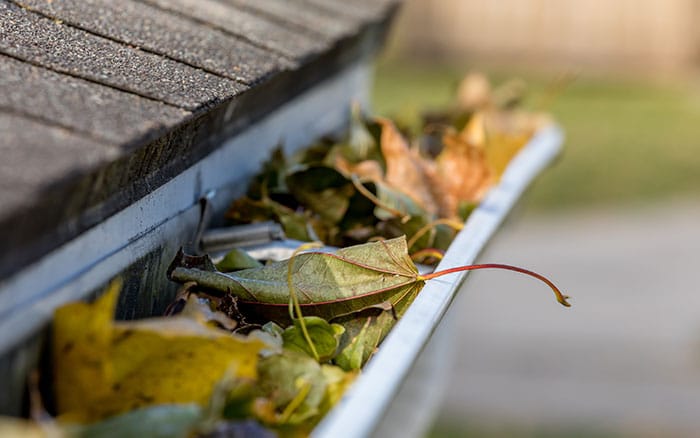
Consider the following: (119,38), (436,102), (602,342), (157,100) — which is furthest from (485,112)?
(436,102)

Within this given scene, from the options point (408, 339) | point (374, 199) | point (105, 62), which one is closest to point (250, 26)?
point (374, 199)

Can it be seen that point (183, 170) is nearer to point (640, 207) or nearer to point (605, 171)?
point (640, 207)

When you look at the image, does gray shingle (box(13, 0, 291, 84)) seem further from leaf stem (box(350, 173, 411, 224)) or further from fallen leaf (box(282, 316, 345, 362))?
fallen leaf (box(282, 316, 345, 362))

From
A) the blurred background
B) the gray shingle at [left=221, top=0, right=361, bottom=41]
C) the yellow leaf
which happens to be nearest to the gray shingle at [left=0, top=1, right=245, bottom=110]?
the yellow leaf

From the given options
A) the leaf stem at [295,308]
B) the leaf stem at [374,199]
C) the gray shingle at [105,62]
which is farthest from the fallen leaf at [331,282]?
the leaf stem at [374,199]

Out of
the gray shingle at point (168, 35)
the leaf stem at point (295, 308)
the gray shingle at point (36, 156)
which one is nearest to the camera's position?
the gray shingle at point (36, 156)

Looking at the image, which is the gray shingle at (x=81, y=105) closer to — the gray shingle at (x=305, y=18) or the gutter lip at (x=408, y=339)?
the gutter lip at (x=408, y=339)
